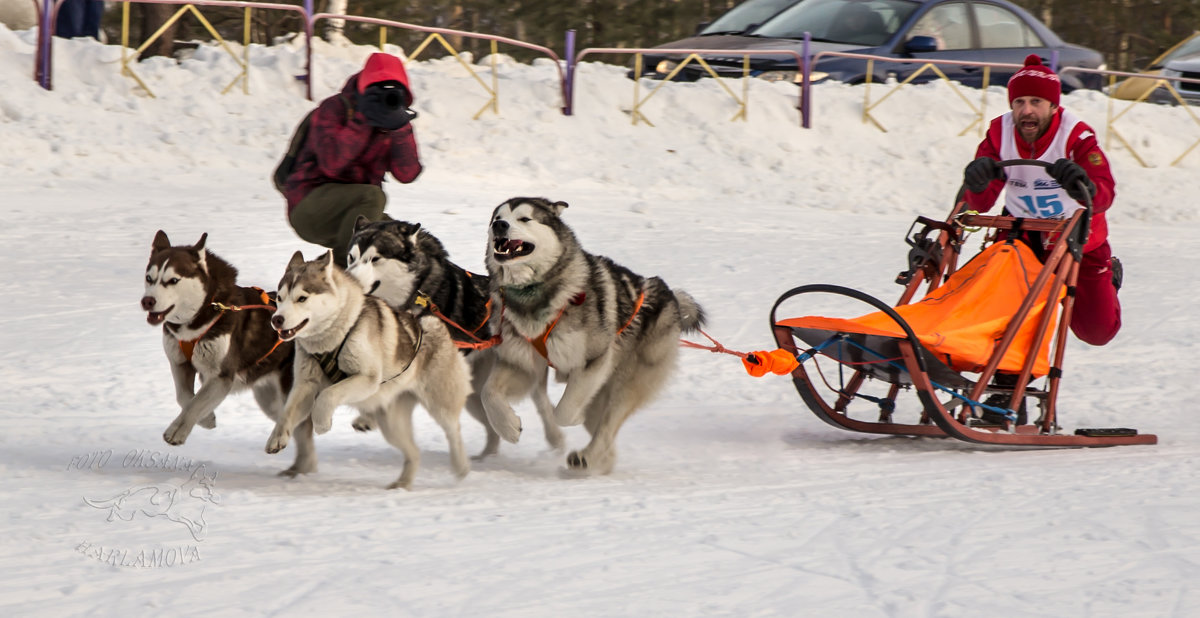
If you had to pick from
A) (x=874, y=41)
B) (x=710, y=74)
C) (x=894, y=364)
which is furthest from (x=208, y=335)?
(x=874, y=41)

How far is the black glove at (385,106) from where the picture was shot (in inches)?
190

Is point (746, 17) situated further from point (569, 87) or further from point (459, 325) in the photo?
point (459, 325)

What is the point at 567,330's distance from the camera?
4.33 m

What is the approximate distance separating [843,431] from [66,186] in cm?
600

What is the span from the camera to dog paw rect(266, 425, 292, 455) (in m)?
3.75

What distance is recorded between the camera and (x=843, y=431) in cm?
539

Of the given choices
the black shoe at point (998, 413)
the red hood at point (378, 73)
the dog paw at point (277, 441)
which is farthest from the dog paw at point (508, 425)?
the black shoe at point (998, 413)

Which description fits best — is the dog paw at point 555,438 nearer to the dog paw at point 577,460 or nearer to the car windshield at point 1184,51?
the dog paw at point 577,460

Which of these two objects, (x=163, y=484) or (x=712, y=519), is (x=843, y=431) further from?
(x=163, y=484)

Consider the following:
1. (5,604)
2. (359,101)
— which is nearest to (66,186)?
(359,101)

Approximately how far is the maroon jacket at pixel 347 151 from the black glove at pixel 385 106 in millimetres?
40

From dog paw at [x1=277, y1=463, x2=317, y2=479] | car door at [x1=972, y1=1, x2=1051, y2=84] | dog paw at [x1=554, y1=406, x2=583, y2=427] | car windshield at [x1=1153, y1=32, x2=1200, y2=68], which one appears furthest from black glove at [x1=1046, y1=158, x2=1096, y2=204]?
car windshield at [x1=1153, y1=32, x2=1200, y2=68]

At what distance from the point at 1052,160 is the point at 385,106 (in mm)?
2704

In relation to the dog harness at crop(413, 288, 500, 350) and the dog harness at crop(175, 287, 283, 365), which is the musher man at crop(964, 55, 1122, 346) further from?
the dog harness at crop(175, 287, 283, 365)
